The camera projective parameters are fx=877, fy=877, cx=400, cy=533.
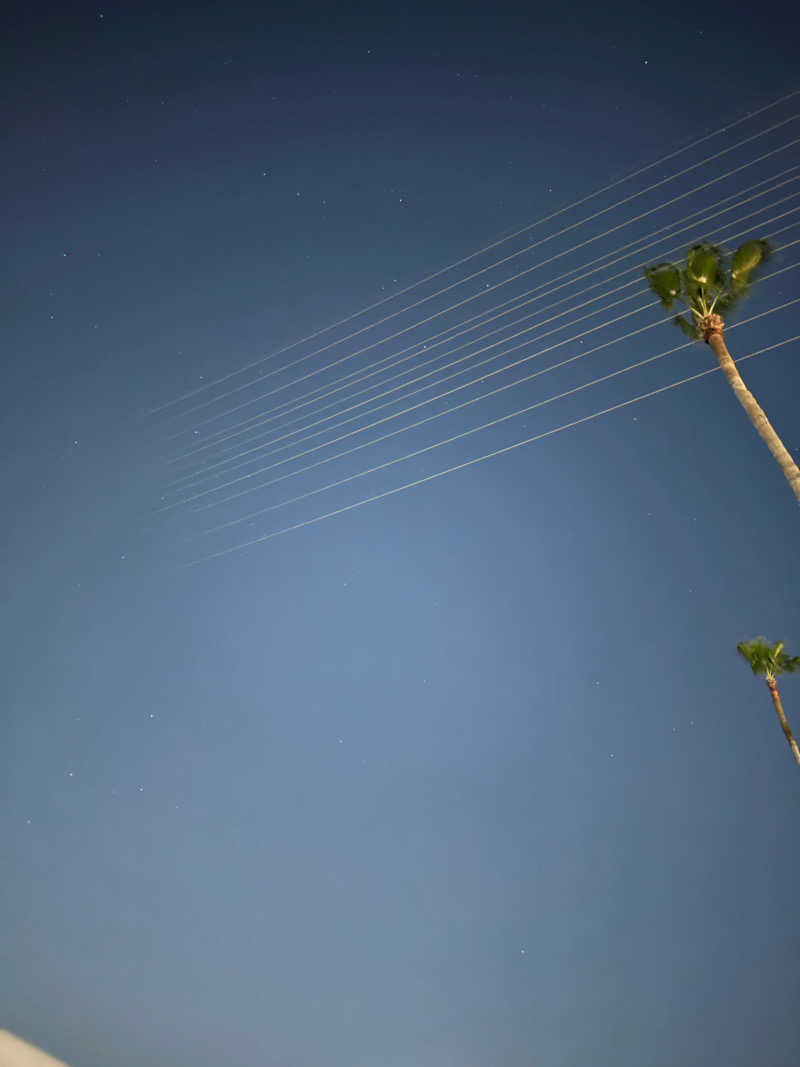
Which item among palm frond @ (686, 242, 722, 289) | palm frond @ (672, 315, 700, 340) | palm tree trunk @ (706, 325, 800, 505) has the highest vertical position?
A: palm frond @ (686, 242, 722, 289)

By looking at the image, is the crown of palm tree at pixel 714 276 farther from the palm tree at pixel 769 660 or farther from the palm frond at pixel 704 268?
the palm tree at pixel 769 660

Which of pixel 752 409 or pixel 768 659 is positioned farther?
pixel 768 659

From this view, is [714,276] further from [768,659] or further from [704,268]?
[768,659]

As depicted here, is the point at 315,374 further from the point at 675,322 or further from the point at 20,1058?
the point at 20,1058

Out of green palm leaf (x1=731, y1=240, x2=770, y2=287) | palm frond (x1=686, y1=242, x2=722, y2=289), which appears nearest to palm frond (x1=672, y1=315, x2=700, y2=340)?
palm frond (x1=686, y1=242, x2=722, y2=289)

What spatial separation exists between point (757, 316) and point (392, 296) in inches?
399

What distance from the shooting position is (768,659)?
51.5 feet

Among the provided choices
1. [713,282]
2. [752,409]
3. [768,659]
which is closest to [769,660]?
[768,659]

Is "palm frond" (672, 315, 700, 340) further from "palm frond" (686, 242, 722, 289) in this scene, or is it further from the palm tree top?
the palm tree top

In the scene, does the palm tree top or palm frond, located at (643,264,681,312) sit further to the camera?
the palm tree top

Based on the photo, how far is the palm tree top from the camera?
615 inches

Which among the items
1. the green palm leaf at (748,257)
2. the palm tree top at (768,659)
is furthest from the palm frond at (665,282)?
the palm tree top at (768,659)

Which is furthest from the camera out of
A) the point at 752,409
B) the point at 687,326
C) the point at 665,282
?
the point at 687,326

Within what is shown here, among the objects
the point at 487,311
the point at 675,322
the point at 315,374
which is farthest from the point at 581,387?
the point at 675,322
